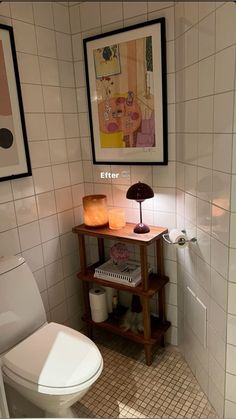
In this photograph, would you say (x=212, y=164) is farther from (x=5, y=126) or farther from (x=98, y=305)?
(x=98, y=305)

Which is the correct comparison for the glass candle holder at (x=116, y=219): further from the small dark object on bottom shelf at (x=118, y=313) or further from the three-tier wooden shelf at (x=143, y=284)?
the small dark object on bottom shelf at (x=118, y=313)

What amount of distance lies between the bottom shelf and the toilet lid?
490mm

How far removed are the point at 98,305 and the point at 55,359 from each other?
2.20ft

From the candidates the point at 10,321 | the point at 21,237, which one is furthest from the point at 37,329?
the point at 21,237

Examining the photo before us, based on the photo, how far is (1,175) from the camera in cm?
167

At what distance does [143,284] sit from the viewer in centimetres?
184

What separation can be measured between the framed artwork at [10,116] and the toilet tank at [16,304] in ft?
1.62

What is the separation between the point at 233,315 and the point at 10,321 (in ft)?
3.58

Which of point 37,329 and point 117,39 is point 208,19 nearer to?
point 117,39

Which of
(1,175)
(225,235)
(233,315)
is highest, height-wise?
(1,175)

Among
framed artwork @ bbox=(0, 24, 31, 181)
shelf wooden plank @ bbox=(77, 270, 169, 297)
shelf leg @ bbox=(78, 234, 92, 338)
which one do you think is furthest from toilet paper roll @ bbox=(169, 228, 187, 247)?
framed artwork @ bbox=(0, 24, 31, 181)

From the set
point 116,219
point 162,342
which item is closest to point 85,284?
point 116,219

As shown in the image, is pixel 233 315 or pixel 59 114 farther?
pixel 59 114

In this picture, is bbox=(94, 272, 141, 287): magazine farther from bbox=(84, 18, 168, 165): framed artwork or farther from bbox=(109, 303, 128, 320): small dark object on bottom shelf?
bbox=(84, 18, 168, 165): framed artwork
